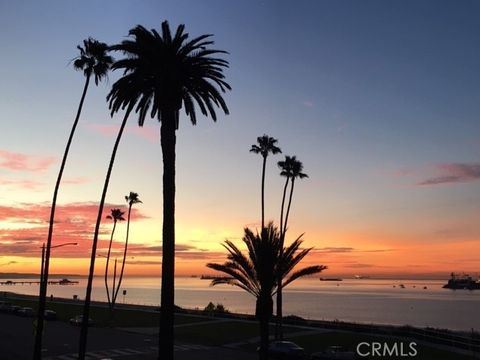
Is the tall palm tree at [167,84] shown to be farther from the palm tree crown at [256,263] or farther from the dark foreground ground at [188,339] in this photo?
the dark foreground ground at [188,339]

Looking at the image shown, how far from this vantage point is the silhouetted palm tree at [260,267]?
29.9m

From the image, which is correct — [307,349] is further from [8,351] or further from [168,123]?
[168,123]

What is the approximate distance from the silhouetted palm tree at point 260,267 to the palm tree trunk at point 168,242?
6618 millimetres

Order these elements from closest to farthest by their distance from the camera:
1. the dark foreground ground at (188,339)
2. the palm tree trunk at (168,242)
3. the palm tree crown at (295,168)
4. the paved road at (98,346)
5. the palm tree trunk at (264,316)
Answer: the palm tree trunk at (168,242)
the palm tree trunk at (264,316)
the paved road at (98,346)
the dark foreground ground at (188,339)
the palm tree crown at (295,168)

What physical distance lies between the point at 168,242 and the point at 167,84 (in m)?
7.76

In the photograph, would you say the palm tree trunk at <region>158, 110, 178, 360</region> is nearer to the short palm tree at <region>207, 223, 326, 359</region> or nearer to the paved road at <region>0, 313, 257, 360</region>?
the short palm tree at <region>207, 223, 326, 359</region>

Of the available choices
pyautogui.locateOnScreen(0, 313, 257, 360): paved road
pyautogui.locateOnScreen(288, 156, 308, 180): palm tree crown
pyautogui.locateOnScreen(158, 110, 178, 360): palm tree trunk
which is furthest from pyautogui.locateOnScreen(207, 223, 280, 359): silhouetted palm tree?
pyautogui.locateOnScreen(288, 156, 308, 180): palm tree crown

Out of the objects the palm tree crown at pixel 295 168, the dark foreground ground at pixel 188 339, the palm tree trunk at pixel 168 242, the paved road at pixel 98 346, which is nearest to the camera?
the palm tree trunk at pixel 168 242

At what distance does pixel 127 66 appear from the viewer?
26.0 metres

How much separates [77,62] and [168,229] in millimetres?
20305

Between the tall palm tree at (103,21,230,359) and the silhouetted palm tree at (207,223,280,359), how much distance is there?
678 cm

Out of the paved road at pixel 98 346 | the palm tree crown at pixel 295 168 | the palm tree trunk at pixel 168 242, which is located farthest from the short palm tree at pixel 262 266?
the palm tree crown at pixel 295 168

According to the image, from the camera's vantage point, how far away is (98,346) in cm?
4959

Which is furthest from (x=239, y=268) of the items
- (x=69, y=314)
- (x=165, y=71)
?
(x=69, y=314)
